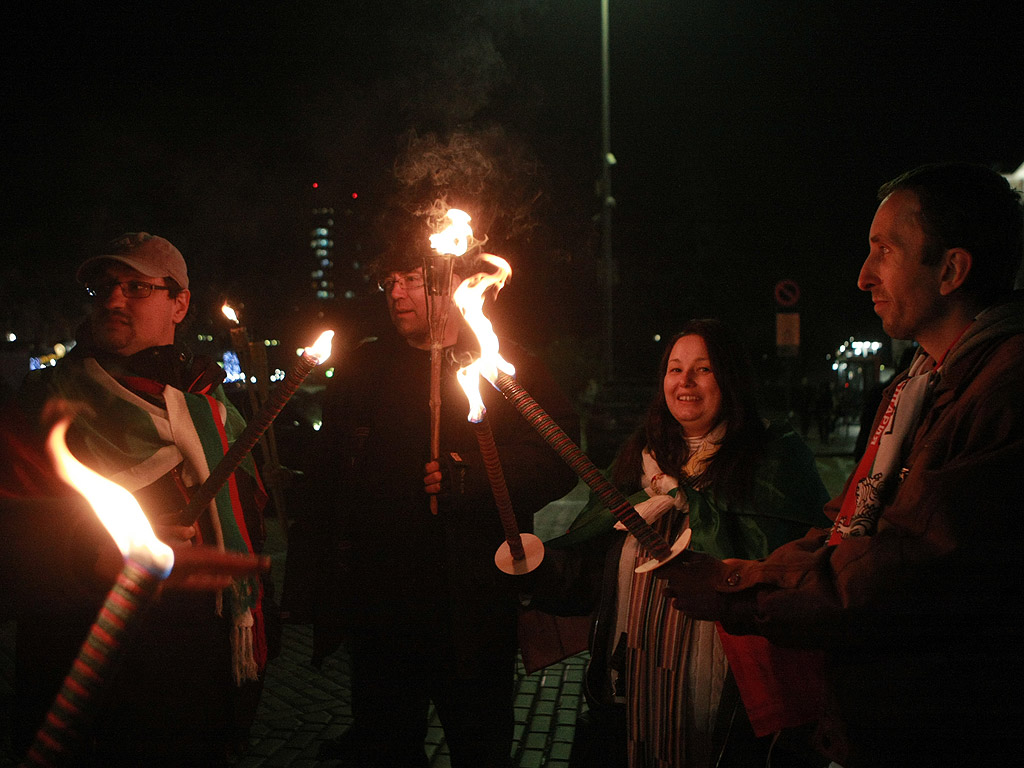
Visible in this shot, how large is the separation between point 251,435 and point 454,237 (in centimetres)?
105

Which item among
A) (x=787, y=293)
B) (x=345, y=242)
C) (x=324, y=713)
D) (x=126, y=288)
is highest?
(x=787, y=293)

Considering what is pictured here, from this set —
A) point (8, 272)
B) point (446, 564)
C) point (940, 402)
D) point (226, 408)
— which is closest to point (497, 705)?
point (446, 564)

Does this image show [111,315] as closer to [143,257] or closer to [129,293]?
[129,293]

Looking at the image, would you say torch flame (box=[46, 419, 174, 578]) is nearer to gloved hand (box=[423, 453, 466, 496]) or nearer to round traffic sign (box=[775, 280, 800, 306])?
gloved hand (box=[423, 453, 466, 496])

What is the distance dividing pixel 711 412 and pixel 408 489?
1.28m

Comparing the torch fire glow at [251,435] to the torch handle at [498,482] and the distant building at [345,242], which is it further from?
the distant building at [345,242]

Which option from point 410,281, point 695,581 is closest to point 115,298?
point 410,281

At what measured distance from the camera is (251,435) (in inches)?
83.1

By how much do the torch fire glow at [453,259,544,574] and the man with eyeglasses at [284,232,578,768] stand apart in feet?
0.71

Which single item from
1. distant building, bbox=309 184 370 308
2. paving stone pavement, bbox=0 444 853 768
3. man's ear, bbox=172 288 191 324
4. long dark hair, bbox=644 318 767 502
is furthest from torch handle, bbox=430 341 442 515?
paving stone pavement, bbox=0 444 853 768

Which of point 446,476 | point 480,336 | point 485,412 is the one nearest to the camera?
point 480,336

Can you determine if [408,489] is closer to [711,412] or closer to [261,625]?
[261,625]

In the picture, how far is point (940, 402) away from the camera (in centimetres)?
165

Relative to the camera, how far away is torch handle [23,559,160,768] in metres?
1.14
